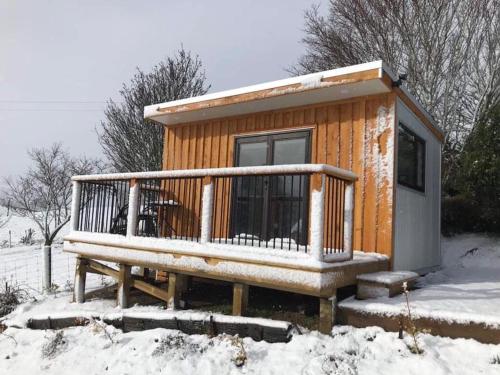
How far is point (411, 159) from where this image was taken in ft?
18.9

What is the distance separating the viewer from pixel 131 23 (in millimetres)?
9195

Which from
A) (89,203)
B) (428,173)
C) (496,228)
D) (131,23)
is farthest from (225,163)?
(496,228)

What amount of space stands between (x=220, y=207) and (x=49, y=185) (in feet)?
24.3

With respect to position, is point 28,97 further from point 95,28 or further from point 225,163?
point 225,163

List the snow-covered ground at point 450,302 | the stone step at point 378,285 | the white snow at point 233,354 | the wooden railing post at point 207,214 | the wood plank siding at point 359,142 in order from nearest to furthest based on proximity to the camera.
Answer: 1. the white snow at point 233,354
2. the snow-covered ground at point 450,302
3. the stone step at point 378,285
4. the wooden railing post at point 207,214
5. the wood plank siding at point 359,142

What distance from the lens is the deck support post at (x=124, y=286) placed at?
4.95m

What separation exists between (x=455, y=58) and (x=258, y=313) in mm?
10573

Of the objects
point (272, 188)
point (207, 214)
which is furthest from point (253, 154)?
point (207, 214)

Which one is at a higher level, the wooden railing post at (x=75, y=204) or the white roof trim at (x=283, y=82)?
the white roof trim at (x=283, y=82)

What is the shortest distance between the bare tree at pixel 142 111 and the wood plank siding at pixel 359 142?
5811 millimetres

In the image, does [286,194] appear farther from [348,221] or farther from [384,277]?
[384,277]

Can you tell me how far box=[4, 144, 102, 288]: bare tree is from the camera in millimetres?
11430

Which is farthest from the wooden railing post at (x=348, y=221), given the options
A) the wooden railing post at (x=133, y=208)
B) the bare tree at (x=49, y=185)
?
the bare tree at (x=49, y=185)

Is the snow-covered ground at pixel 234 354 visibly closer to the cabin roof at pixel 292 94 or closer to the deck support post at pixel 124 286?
the deck support post at pixel 124 286
